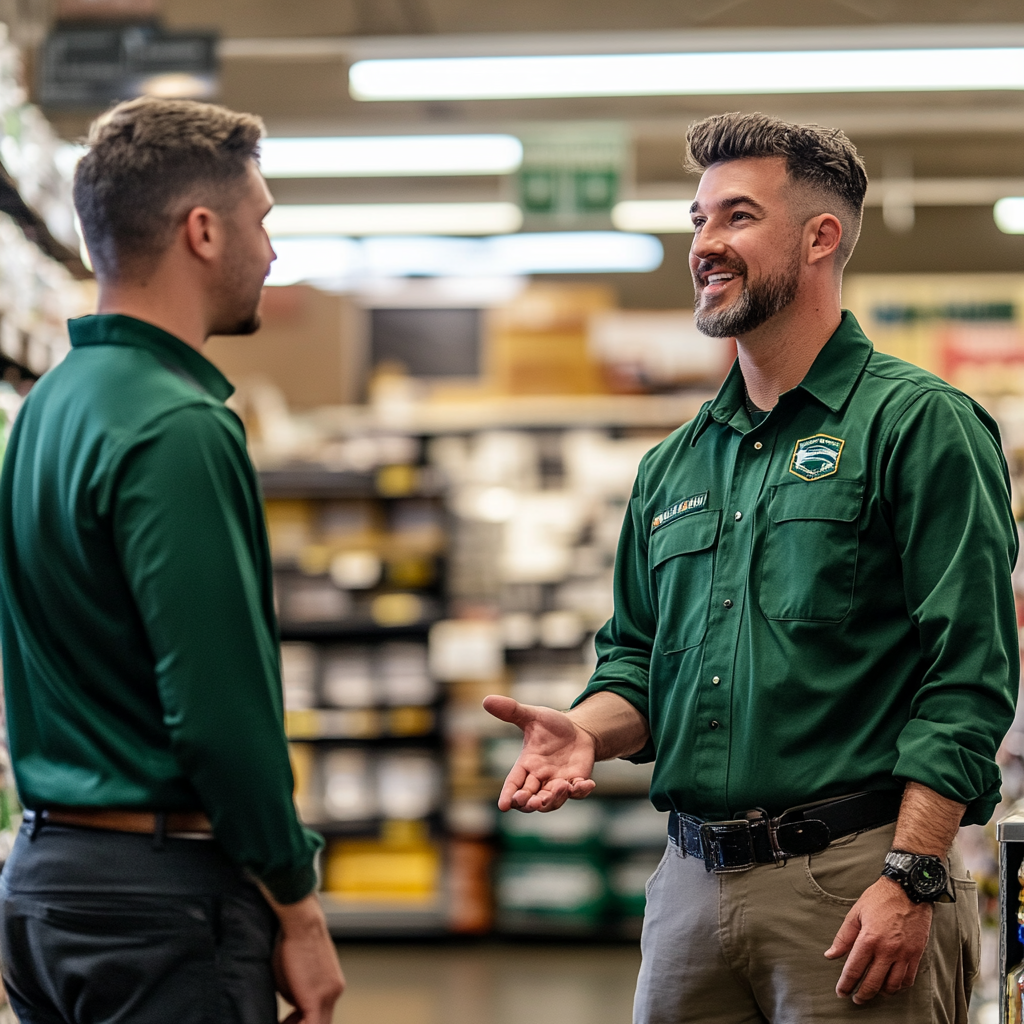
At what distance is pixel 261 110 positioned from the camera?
9711mm

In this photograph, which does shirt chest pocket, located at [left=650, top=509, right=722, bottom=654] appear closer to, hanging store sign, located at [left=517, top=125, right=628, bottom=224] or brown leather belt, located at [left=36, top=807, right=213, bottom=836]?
brown leather belt, located at [left=36, top=807, right=213, bottom=836]

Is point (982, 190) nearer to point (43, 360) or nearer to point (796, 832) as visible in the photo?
point (43, 360)

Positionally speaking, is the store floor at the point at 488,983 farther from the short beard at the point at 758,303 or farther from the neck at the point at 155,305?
the neck at the point at 155,305

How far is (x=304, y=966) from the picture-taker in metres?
1.67

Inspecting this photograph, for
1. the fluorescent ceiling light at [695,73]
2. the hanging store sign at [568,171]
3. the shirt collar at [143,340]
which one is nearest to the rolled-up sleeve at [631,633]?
the shirt collar at [143,340]

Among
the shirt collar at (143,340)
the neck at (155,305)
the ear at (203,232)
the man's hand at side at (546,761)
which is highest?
the ear at (203,232)

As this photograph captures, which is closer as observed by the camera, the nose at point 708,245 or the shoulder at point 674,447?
the nose at point 708,245

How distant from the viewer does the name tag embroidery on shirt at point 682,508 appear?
2170 millimetres

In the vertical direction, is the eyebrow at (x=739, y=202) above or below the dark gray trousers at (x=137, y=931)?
above

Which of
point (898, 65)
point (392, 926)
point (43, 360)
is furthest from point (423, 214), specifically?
point (43, 360)

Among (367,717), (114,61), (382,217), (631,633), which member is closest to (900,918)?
(631,633)

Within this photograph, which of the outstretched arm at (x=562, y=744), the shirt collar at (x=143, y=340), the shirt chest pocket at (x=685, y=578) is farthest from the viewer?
the shirt chest pocket at (x=685, y=578)

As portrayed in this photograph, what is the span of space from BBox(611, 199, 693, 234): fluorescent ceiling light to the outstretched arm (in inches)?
335

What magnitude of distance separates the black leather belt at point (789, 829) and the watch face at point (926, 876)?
11cm
